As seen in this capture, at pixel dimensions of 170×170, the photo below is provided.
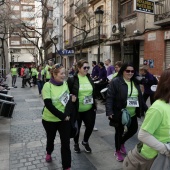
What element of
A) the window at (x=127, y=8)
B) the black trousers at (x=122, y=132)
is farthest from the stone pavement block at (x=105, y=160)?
the window at (x=127, y=8)

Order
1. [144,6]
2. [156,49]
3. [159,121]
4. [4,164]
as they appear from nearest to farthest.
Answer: [159,121]
[4,164]
[144,6]
[156,49]

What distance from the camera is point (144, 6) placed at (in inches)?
448

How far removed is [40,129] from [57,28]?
33.2 m

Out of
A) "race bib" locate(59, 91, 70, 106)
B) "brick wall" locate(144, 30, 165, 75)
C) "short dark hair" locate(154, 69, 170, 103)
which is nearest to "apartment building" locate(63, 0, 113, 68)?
"brick wall" locate(144, 30, 165, 75)

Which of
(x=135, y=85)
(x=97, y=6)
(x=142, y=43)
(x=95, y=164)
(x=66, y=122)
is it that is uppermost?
(x=97, y=6)

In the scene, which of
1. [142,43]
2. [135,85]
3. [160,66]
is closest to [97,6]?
[142,43]

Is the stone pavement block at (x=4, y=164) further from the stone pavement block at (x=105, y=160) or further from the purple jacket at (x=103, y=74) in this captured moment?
the purple jacket at (x=103, y=74)

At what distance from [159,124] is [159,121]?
34 millimetres

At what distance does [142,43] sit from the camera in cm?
1430

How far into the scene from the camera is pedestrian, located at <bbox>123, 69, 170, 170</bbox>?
2.08 meters

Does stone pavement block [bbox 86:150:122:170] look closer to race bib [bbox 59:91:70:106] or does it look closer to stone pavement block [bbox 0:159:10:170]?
race bib [bbox 59:91:70:106]

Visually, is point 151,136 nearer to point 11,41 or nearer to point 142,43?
point 142,43

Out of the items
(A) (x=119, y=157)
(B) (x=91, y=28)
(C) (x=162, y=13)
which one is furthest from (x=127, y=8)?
(A) (x=119, y=157)

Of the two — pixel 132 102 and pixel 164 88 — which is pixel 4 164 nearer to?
pixel 132 102
